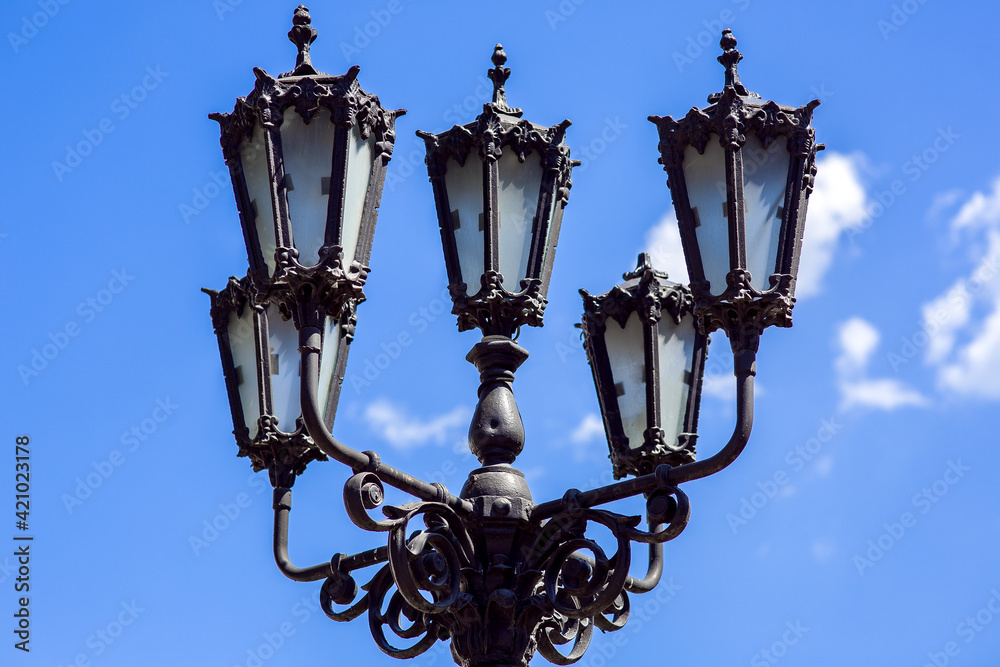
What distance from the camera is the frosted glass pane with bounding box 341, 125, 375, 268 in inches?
179

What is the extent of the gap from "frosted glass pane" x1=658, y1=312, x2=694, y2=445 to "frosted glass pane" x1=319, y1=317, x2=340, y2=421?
1377mm

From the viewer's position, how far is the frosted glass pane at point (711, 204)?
4.68 metres

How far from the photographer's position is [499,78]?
5293 millimetres

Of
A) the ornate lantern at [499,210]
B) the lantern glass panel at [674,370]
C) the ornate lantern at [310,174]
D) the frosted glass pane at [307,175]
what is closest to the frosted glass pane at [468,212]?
the ornate lantern at [499,210]

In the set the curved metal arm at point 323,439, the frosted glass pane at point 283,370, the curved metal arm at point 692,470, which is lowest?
the curved metal arm at point 323,439

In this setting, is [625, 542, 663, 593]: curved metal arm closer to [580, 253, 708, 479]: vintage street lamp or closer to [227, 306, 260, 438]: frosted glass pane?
[580, 253, 708, 479]: vintage street lamp

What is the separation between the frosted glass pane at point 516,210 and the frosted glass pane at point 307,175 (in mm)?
678

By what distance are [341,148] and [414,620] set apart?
164cm

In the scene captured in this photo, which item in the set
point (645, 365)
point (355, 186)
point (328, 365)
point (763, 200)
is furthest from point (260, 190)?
point (645, 365)

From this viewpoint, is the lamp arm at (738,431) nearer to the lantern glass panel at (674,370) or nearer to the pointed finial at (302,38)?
the lantern glass panel at (674,370)

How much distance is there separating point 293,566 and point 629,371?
165cm

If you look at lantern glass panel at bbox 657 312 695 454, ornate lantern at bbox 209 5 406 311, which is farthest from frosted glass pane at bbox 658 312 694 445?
ornate lantern at bbox 209 5 406 311

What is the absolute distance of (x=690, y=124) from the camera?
15.7 ft

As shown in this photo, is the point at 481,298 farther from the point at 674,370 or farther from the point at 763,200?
the point at 674,370
